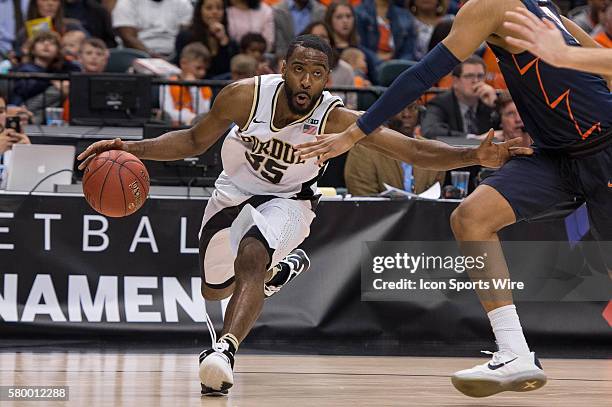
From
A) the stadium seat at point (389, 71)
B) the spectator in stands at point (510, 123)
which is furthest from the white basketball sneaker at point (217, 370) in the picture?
the stadium seat at point (389, 71)

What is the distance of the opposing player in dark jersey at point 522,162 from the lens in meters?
4.92

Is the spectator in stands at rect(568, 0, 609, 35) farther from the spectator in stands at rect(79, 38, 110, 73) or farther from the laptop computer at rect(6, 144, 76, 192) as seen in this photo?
the laptop computer at rect(6, 144, 76, 192)

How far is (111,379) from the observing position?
18.8 ft

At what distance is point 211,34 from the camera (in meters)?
11.1

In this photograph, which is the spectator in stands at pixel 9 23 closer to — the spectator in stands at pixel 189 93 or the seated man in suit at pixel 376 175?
the spectator in stands at pixel 189 93

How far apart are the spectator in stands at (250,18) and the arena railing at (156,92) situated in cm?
167

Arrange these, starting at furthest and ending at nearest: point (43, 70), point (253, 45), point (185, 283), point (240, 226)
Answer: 1. point (253, 45)
2. point (43, 70)
3. point (185, 283)
4. point (240, 226)

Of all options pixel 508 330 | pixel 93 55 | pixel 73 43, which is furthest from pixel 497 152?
pixel 73 43

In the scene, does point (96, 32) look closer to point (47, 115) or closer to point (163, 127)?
point (47, 115)

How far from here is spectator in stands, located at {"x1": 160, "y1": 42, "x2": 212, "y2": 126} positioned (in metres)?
9.88

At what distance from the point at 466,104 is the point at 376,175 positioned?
5.31ft

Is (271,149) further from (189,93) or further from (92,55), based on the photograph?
(92,55)

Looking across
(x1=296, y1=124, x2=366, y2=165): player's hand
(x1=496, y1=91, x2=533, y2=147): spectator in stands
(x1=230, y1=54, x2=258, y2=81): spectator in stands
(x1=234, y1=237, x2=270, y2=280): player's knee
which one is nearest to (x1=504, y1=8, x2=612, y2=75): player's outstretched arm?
(x1=296, y1=124, x2=366, y2=165): player's hand

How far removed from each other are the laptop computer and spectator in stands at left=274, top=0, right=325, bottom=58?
3.99 metres
